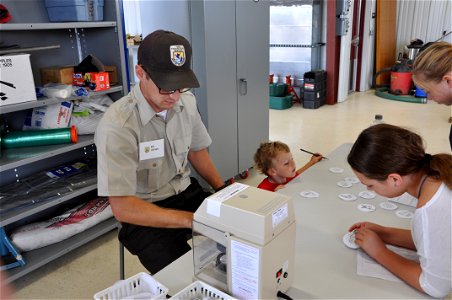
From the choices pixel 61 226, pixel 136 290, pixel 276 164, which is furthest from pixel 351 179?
pixel 61 226

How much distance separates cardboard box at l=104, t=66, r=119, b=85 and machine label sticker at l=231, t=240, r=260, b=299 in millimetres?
2078


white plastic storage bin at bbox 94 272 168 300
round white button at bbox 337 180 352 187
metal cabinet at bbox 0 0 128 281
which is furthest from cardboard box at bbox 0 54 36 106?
round white button at bbox 337 180 352 187

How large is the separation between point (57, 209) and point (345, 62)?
17.5 feet

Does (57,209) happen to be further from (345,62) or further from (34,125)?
(345,62)

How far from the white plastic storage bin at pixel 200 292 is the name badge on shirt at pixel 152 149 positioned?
71 centimetres

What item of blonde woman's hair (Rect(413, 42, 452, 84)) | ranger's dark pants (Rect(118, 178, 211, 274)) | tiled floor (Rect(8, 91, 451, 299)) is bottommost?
tiled floor (Rect(8, 91, 451, 299))

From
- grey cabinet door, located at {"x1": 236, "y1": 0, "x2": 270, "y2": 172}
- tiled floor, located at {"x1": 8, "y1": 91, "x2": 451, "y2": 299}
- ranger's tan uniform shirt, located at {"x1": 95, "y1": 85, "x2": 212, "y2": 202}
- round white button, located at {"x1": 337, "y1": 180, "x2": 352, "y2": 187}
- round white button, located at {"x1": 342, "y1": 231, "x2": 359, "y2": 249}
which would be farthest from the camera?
grey cabinet door, located at {"x1": 236, "y1": 0, "x2": 270, "y2": 172}

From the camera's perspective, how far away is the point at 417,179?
1.19 m

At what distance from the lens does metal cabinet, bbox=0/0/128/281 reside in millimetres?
2211

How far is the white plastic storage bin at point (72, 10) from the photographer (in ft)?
7.70

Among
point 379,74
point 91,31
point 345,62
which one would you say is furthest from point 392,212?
point 379,74

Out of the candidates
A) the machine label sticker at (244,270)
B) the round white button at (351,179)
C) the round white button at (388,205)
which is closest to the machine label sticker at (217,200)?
the machine label sticker at (244,270)

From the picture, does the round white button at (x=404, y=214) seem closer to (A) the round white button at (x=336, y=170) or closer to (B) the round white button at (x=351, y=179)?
(B) the round white button at (x=351, y=179)

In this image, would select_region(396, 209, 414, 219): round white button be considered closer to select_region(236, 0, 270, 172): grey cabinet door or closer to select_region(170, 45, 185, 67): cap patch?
select_region(170, 45, 185, 67): cap patch
